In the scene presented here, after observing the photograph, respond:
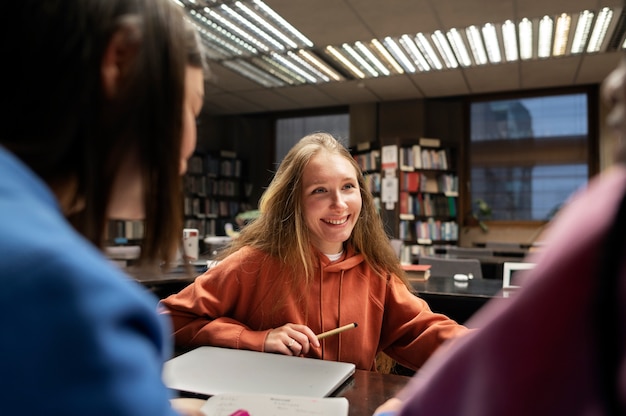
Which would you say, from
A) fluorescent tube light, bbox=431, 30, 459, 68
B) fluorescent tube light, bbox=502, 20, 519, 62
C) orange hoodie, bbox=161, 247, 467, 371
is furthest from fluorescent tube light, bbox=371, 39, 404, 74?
orange hoodie, bbox=161, 247, 467, 371

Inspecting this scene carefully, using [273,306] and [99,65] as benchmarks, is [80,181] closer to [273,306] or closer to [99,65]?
[99,65]

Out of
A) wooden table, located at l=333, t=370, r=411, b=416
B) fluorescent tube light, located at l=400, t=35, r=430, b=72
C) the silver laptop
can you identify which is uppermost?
fluorescent tube light, located at l=400, t=35, r=430, b=72

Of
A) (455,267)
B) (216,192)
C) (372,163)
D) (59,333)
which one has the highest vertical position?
(372,163)

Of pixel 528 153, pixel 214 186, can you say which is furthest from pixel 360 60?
pixel 214 186

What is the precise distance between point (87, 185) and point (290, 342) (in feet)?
2.44

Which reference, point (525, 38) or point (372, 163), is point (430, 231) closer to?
point (372, 163)

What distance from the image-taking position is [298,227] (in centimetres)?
141

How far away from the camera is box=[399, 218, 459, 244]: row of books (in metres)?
6.92

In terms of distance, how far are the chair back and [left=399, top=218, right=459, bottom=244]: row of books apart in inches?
134

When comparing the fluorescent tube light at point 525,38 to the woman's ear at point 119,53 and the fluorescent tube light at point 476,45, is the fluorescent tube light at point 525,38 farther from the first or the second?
the woman's ear at point 119,53

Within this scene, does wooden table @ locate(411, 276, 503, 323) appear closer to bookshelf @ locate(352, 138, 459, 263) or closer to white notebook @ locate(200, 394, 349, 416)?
white notebook @ locate(200, 394, 349, 416)

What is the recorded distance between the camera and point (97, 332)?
0.31 metres

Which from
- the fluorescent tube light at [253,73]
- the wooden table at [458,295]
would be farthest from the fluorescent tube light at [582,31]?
the fluorescent tube light at [253,73]

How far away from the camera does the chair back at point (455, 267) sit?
3.27 metres
